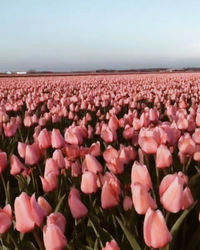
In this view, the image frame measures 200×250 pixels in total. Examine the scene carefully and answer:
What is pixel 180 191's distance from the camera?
2039 mm

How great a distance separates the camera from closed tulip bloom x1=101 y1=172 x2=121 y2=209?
2.35m

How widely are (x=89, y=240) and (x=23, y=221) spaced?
20.7 inches

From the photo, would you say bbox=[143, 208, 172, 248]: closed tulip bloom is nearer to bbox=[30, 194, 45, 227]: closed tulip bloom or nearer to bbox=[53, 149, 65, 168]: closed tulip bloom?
bbox=[30, 194, 45, 227]: closed tulip bloom

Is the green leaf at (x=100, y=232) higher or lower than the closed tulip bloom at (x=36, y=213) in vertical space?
lower

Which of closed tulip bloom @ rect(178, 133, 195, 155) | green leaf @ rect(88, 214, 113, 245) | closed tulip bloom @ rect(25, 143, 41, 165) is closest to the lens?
green leaf @ rect(88, 214, 113, 245)

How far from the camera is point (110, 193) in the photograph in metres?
2.37

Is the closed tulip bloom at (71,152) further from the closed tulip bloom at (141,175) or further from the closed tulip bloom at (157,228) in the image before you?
the closed tulip bloom at (157,228)

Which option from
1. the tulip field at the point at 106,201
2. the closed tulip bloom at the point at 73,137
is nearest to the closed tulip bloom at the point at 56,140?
the tulip field at the point at 106,201

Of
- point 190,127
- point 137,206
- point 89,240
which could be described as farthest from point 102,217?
point 190,127

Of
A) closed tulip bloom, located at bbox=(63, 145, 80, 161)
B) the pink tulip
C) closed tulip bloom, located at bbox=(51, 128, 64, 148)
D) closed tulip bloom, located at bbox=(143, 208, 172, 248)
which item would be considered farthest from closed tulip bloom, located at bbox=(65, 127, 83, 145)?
closed tulip bloom, located at bbox=(143, 208, 172, 248)

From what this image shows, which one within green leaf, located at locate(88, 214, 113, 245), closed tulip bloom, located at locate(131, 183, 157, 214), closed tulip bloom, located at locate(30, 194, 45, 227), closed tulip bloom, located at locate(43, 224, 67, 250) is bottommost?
green leaf, located at locate(88, 214, 113, 245)

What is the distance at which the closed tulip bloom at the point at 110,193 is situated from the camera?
7.70 feet

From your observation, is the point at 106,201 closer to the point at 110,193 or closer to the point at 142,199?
the point at 110,193

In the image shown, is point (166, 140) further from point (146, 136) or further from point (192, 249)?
point (192, 249)
